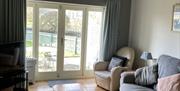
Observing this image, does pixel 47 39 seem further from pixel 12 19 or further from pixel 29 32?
pixel 12 19

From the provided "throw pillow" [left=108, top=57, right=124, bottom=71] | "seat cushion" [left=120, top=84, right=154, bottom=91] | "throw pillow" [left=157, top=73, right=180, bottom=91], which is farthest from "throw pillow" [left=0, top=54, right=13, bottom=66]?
"throw pillow" [left=157, top=73, right=180, bottom=91]

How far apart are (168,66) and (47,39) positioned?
115 inches

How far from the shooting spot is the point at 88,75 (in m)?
5.93

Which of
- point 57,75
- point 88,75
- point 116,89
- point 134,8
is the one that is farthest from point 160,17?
point 57,75

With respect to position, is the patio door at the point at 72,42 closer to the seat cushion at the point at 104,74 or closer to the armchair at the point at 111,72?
the armchair at the point at 111,72

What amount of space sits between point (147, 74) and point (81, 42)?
2230 mm

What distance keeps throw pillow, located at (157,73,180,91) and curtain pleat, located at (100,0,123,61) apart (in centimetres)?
213

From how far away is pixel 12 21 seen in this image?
4.45m

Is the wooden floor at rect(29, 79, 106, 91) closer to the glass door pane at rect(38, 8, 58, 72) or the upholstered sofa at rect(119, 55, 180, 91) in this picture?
the glass door pane at rect(38, 8, 58, 72)

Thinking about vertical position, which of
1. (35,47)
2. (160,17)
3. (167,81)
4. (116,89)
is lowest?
(116,89)

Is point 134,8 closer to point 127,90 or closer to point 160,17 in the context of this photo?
point 160,17

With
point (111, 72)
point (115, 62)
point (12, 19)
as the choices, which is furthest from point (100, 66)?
point (12, 19)

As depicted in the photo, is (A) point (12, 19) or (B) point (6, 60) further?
(A) point (12, 19)

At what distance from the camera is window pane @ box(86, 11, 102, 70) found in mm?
5730
